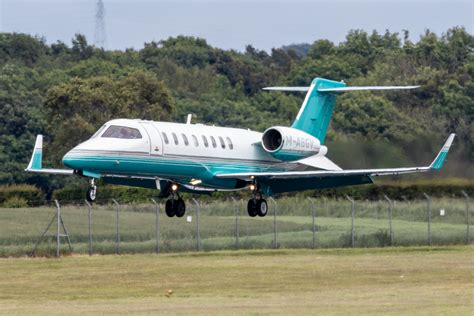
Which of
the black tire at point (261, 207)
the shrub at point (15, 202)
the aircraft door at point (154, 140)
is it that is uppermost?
the aircraft door at point (154, 140)

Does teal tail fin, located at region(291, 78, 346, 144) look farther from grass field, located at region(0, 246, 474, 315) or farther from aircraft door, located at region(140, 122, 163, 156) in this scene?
aircraft door, located at region(140, 122, 163, 156)

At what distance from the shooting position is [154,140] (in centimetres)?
4659

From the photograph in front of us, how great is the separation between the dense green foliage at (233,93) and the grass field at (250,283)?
14.6ft

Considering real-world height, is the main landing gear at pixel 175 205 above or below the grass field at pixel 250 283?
above

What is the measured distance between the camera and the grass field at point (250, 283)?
46.4 metres

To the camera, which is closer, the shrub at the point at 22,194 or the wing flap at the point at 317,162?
the wing flap at the point at 317,162

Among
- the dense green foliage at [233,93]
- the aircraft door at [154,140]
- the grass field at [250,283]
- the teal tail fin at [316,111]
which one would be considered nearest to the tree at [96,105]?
the dense green foliage at [233,93]

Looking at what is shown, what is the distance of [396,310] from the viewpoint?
43.9 meters

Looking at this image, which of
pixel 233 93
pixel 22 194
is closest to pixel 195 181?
pixel 22 194

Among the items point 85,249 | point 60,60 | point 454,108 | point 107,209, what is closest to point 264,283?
point 85,249

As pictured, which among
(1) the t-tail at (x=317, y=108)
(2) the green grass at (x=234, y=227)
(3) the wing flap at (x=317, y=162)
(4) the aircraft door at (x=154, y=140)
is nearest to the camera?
(4) the aircraft door at (x=154, y=140)

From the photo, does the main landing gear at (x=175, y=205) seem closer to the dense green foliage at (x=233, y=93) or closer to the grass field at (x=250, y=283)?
the grass field at (x=250, y=283)

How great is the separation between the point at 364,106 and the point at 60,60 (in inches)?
1476

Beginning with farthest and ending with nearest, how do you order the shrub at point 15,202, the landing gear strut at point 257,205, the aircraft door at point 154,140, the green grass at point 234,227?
the shrub at point 15,202, the green grass at point 234,227, the landing gear strut at point 257,205, the aircraft door at point 154,140
